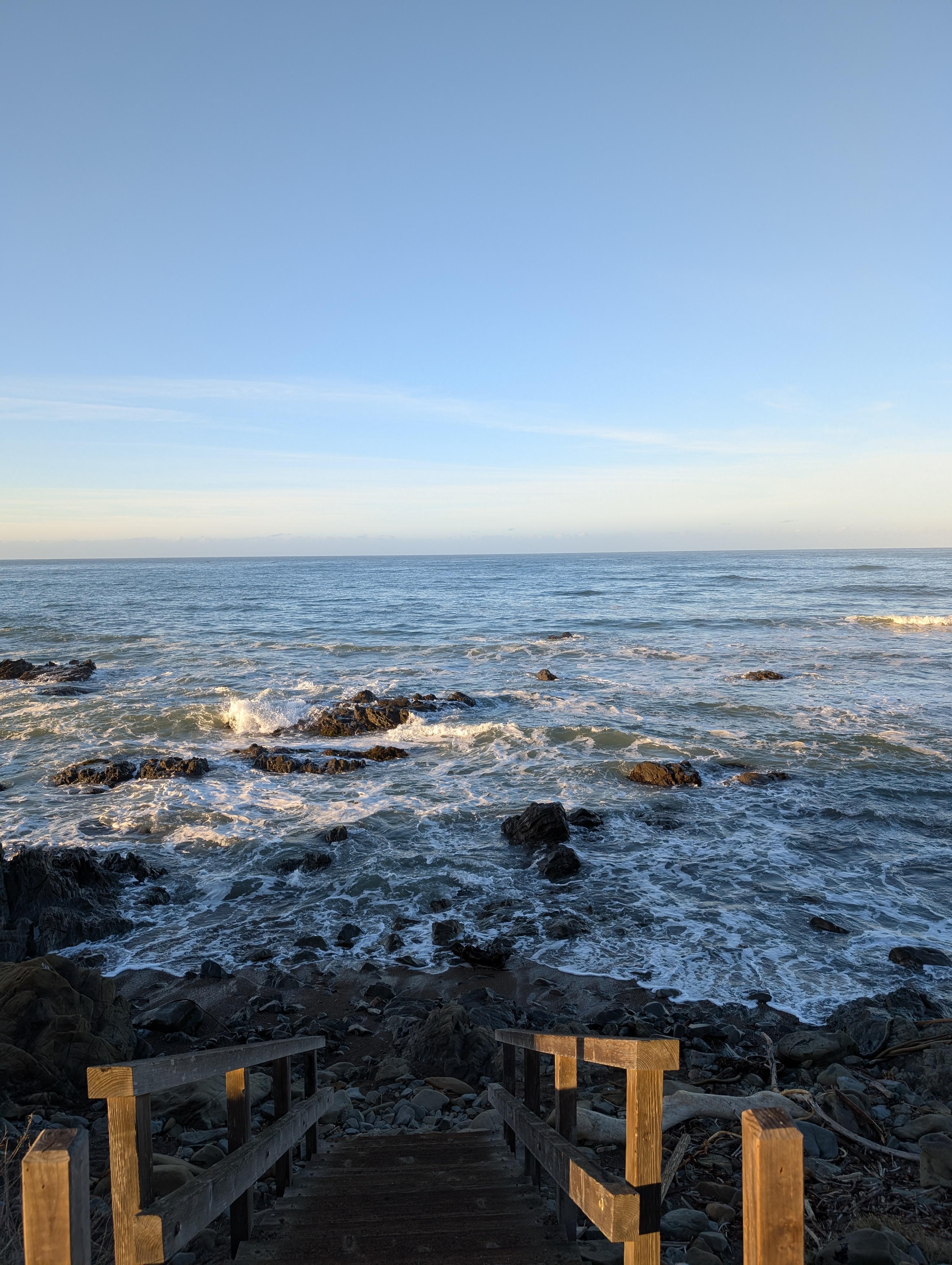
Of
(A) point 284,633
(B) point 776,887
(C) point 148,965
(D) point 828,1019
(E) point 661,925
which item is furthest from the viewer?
(A) point 284,633

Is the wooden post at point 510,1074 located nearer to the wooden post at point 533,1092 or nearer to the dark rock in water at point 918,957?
the wooden post at point 533,1092

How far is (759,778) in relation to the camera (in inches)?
572

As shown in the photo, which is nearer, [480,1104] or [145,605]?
[480,1104]

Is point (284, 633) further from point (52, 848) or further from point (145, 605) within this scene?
point (52, 848)

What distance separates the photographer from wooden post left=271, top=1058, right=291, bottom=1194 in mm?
3904

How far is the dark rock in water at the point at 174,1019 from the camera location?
7.06 meters

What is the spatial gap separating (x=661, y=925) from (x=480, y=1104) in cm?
401

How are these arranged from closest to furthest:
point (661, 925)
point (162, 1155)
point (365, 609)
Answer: point (162, 1155) → point (661, 925) → point (365, 609)

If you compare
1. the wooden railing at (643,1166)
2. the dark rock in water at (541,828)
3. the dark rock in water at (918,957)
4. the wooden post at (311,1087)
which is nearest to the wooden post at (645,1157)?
the wooden railing at (643,1166)

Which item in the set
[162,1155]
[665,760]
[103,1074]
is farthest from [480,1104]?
[665,760]

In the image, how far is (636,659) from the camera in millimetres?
29109

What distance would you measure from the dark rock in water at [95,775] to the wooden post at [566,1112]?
45.0ft

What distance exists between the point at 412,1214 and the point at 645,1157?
6.01 feet

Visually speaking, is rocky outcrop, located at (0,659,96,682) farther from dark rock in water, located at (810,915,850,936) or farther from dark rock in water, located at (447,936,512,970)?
dark rock in water, located at (810,915,850,936)
